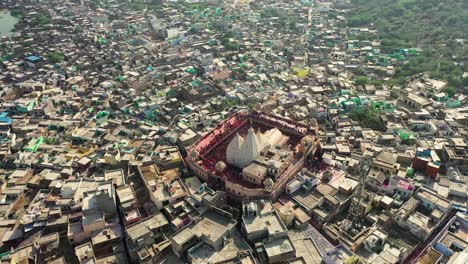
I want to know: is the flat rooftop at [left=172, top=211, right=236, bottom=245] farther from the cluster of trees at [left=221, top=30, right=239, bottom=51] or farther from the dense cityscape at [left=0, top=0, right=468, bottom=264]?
the cluster of trees at [left=221, top=30, right=239, bottom=51]

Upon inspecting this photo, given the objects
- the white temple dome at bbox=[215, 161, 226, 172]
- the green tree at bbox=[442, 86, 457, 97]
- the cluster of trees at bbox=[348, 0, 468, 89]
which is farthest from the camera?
the cluster of trees at bbox=[348, 0, 468, 89]

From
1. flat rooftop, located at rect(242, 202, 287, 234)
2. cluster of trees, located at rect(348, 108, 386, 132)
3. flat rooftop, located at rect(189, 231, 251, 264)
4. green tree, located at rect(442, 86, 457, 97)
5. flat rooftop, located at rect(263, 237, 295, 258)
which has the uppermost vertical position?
green tree, located at rect(442, 86, 457, 97)

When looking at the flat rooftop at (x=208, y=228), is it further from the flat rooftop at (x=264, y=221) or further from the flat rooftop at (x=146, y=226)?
the flat rooftop at (x=146, y=226)

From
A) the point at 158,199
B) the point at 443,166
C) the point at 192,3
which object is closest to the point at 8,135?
the point at 158,199

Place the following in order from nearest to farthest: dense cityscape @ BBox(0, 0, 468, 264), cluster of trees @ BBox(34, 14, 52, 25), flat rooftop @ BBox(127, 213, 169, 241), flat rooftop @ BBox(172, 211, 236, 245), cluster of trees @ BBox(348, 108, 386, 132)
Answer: flat rooftop @ BBox(172, 211, 236, 245) → flat rooftop @ BBox(127, 213, 169, 241) → dense cityscape @ BBox(0, 0, 468, 264) → cluster of trees @ BBox(348, 108, 386, 132) → cluster of trees @ BBox(34, 14, 52, 25)

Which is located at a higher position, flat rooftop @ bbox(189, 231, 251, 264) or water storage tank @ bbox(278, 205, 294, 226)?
water storage tank @ bbox(278, 205, 294, 226)

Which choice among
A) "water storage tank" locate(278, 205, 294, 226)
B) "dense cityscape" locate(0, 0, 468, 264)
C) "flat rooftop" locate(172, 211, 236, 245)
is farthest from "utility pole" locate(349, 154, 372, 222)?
"flat rooftop" locate(172, 211, 236, 245)

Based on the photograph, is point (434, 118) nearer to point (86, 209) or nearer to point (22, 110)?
point (86, 209)

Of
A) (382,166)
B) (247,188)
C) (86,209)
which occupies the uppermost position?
(382,166)

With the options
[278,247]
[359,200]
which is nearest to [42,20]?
[278,247]
